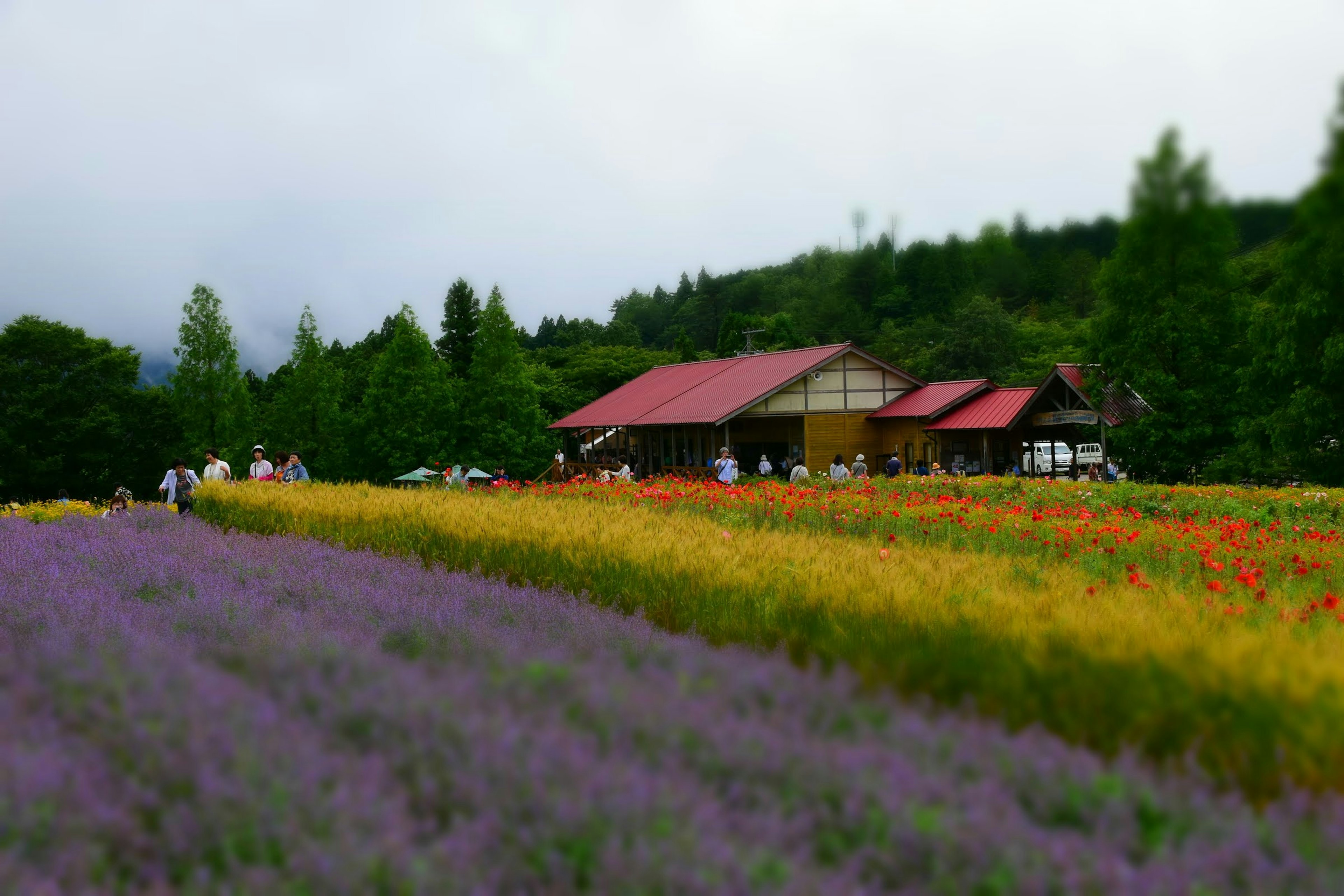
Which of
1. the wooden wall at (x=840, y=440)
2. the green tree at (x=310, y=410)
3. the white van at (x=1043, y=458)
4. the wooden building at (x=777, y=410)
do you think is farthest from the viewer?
the green tree at (x=310, y=410)

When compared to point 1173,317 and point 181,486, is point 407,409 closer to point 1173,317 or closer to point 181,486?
point 1173,317

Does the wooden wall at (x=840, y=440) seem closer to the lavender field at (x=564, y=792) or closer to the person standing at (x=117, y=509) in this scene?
the person standing at (x=117, y=509)

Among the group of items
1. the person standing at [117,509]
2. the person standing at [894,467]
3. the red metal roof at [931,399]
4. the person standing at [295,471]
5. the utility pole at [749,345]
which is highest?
the utility pole at [749,345]

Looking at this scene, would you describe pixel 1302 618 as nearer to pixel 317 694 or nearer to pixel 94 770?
pixel 317 694

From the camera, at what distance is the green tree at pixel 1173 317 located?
1197 inches

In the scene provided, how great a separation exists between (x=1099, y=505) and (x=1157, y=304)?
18.0 meters

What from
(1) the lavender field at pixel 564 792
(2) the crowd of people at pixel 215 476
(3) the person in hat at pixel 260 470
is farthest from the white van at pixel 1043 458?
(1) the lavender field at pixel 564 792

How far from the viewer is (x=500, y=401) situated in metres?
51.9

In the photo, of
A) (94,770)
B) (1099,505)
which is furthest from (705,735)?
(1099,505)

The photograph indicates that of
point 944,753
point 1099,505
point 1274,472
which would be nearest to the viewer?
point 944,753

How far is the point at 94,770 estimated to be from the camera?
277cm

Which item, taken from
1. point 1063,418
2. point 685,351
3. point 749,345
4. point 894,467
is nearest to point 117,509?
point 894,467

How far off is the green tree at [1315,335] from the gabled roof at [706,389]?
1616 centimetres

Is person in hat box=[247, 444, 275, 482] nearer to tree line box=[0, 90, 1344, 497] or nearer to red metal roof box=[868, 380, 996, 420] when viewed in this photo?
tree line box=[0, 90, 1344, 497]
